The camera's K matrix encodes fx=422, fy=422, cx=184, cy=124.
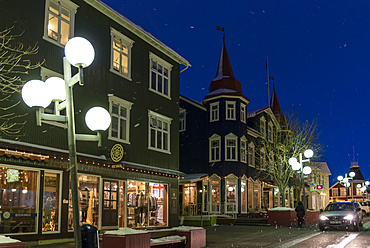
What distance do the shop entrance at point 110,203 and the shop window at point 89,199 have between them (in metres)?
0.45

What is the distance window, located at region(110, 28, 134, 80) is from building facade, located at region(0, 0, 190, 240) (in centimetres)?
5

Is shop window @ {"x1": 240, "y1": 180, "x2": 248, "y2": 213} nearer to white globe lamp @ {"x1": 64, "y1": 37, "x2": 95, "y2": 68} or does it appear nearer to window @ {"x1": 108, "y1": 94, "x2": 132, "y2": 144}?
window @ {"x1": 108, "y1": 94, "x2": 132, "y2": 144}

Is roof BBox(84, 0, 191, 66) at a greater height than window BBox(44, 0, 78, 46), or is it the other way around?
roof BBox(84, 0, 191, 66)

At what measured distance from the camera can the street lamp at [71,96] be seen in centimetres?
609

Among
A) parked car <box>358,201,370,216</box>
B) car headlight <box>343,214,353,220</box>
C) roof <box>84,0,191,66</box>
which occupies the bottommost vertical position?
parked car <box>358,201,370,216</box>

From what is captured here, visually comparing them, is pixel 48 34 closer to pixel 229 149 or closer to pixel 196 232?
pixel 196 232

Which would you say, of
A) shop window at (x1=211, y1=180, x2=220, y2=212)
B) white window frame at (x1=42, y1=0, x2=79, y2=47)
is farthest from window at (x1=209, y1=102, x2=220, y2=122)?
white window frame at (x1=42, y1=0, x2=79, y2=47)

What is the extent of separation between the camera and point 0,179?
46.7 ft

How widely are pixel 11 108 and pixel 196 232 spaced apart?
7597mm

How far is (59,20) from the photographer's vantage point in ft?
55.6

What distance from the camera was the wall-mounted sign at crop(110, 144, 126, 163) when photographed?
18609 millimetres

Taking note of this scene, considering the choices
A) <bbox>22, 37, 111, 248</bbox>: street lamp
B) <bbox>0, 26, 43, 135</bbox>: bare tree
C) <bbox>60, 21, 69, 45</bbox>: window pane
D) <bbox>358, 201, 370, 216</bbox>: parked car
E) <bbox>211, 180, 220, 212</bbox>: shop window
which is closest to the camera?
<bbox>22, 37, 111, 248</bbox>: street lamp

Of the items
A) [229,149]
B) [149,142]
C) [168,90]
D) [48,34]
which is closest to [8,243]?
[48,34]

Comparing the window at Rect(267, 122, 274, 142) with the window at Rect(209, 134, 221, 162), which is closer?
the window at Rect(209, 134, 221, 162)
